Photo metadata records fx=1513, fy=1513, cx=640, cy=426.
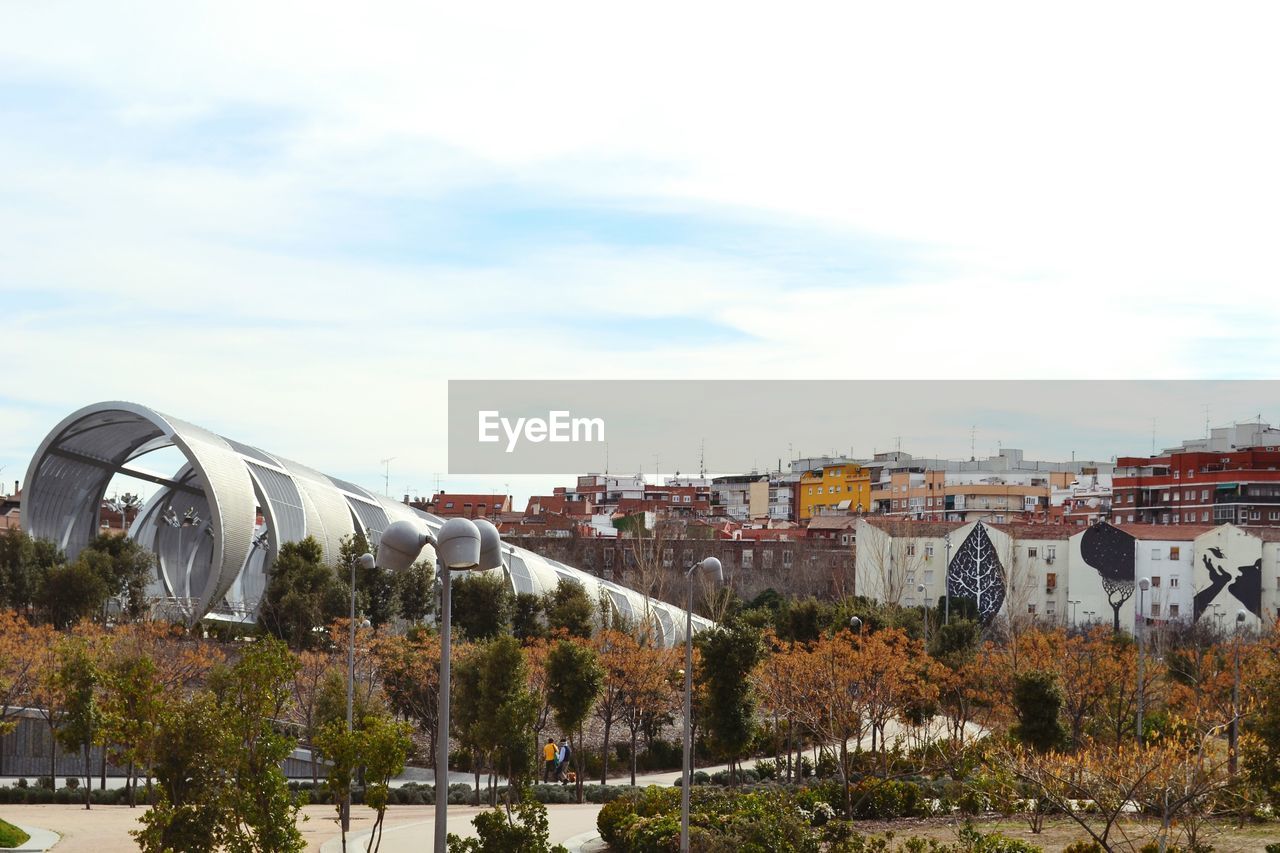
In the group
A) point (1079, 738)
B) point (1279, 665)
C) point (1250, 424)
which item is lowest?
point (1079, 738)

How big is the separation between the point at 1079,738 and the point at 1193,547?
53.6 meters

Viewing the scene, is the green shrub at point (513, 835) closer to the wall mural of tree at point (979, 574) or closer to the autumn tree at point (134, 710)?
the autumn tree at point (134, 710)

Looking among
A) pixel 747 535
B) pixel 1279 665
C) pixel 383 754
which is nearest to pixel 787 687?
pixel 1279 665

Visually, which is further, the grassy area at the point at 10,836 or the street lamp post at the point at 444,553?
the grassy area at the point at 10,836

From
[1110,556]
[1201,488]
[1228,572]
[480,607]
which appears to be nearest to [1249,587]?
[1228,572]

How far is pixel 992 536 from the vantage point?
84562mm

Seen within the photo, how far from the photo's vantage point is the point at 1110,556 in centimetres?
8394

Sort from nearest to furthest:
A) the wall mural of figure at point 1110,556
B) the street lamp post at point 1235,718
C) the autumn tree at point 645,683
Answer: the street lamp post at point 1235,718
the autumn tree at point 645,683
the wall mural of figure at point 1110,556

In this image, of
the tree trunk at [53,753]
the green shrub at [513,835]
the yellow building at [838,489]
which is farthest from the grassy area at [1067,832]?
the yellow building at [838,489]

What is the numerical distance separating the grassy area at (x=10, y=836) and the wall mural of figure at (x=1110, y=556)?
68019 mm

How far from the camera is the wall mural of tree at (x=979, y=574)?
3278 inches

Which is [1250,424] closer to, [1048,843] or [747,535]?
[747,535]

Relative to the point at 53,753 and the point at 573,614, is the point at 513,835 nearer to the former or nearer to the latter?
the point at 53,753

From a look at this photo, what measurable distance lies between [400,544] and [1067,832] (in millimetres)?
15664
